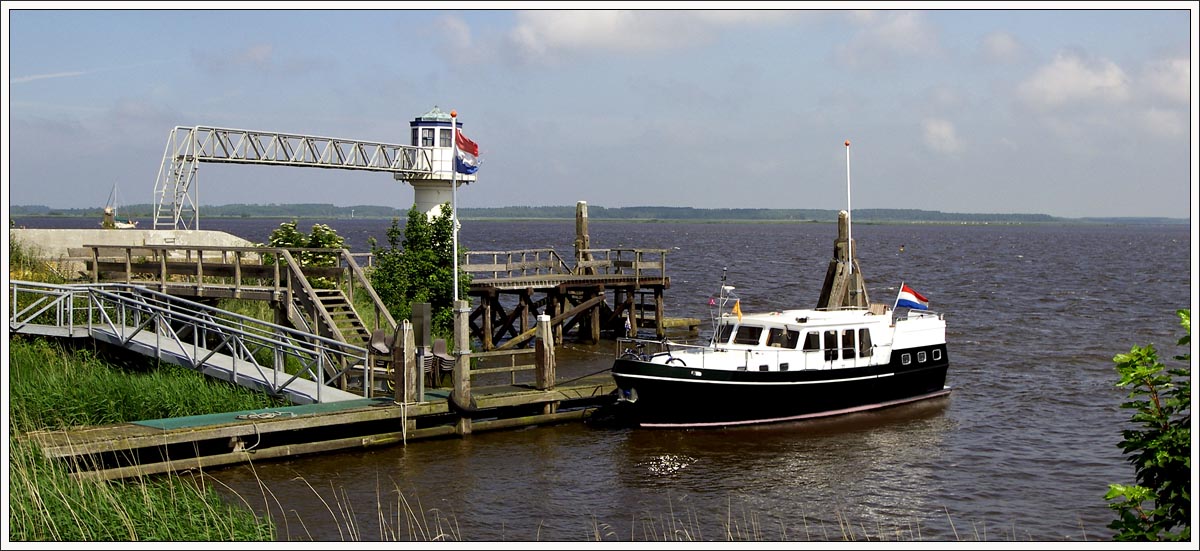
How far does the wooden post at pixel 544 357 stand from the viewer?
2223cm

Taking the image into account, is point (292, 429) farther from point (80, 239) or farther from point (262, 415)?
point (80, 239)

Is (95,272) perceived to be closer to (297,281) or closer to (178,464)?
(297,281)

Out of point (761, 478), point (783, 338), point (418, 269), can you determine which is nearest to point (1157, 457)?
point (761, 478)

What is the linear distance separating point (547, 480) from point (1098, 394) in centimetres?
1613

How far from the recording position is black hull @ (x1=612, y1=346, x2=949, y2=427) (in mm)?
22750

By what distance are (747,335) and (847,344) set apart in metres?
2.19

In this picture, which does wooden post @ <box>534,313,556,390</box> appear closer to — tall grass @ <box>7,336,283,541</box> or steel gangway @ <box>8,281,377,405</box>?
steel gangway @ <box>8,281,377,405</box>

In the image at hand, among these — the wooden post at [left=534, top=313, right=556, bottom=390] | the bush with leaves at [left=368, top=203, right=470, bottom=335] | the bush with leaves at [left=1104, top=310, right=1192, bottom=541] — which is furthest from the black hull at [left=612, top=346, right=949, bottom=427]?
the bush with leaves at [left=1104, top=310, right=1192, bottom=541]

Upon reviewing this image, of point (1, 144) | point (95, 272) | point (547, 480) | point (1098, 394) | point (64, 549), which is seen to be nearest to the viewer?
point (64, 549)

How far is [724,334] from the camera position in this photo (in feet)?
81.6

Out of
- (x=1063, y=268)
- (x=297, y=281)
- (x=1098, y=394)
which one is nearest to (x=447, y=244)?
(x=297, y=281)

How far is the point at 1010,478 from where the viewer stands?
19.8 meters

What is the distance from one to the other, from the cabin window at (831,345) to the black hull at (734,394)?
12.6 inches

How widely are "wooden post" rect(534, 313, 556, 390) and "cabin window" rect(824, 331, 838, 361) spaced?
19.3 ft
